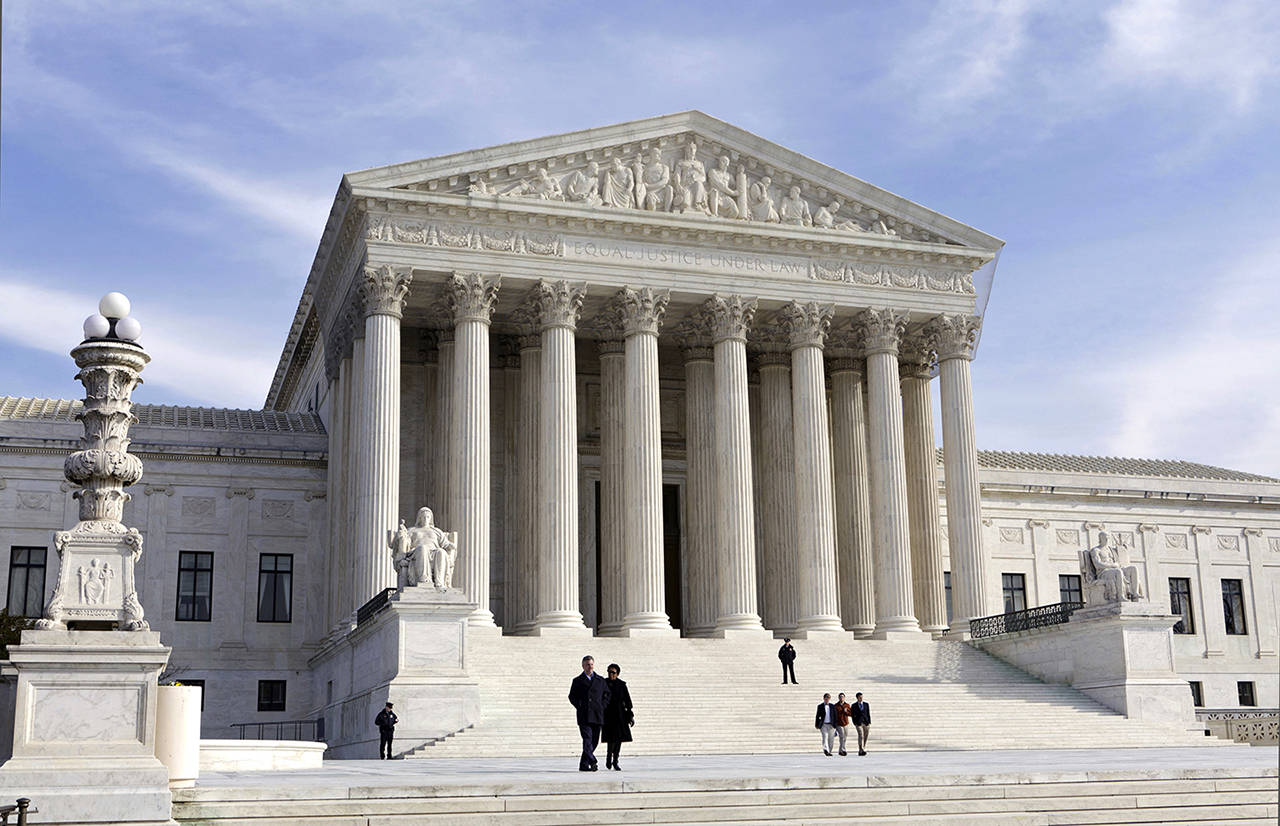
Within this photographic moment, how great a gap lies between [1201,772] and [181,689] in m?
14.5

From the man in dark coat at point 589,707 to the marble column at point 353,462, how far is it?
20.1 m

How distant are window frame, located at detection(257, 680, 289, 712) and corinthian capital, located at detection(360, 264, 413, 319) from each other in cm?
1441

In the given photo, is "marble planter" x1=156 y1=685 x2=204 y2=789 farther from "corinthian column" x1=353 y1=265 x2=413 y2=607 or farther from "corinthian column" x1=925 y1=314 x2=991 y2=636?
"corinthian column" x1=925 y1=314 x2=991 y2=636

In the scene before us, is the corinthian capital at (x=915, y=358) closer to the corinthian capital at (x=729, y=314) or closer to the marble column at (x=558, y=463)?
the corinthian capital at (x=729, y=314)

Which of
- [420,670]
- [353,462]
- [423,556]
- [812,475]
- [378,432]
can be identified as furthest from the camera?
[812,475]

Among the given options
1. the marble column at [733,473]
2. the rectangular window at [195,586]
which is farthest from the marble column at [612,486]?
the rectangular window at [195,586]

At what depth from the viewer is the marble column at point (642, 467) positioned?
140 feet

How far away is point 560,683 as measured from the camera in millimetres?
35750

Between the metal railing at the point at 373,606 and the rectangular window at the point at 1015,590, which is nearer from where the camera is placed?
the metal railing at the point at 373,606

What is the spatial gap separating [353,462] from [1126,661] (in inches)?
947

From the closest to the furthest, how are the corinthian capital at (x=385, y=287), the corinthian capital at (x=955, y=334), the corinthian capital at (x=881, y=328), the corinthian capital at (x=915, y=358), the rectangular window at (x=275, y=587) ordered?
1. the corinthian capital at (x=385, y=287)
2. the corinthian capital at (x=881, y=328)
3. the corinthian capital at (x=955, y=334)
4. the rectangular window at (x=275, y=587)
5. the corinthian capital at (x=915, y=358)

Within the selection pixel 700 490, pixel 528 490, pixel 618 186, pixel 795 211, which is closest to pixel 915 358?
pixel 795 211

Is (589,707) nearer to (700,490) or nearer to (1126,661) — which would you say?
(1126,661)

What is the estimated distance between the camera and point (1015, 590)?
192 ft
